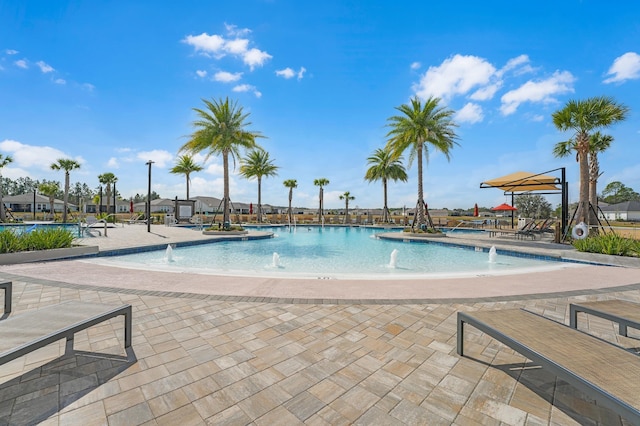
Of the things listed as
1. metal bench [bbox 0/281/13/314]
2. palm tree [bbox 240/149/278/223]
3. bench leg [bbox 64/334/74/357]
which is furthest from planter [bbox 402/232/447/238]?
palm tree [bbox 240/149/278/223]

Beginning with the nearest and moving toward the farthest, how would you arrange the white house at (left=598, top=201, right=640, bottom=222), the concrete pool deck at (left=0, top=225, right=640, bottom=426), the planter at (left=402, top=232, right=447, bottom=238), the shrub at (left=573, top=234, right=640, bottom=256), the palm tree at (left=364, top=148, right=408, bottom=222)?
the concrete pool deck at (left=0, top=225, right=640, bottom=426) → the shrub at (left=573, top=234, right=640, bottom=256) → the planter at (left=402, top=232, right=447, bottom=238) → the palm tree at (left=364, top=148, right=408, bottom=222) → the white house at (left=598, top=201, right=640, bottom=222)

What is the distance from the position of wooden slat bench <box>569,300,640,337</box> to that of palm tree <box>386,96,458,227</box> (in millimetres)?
14814

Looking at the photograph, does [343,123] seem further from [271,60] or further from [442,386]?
[442,386]

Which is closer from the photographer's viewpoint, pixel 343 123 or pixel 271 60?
pixel 271 60

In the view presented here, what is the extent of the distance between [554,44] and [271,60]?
11.9m

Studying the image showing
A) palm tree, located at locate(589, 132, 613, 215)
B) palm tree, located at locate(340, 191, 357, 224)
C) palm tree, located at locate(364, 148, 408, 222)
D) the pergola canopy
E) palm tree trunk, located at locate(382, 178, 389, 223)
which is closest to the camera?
the pergola canopy

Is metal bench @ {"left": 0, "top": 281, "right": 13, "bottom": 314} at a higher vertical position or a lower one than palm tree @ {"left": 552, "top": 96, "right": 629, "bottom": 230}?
lower

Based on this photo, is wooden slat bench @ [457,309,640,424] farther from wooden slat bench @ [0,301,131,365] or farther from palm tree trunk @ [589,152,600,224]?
palm tree trunk @ [589,152,600,224]

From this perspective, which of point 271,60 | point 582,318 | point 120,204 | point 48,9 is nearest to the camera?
point 582,318

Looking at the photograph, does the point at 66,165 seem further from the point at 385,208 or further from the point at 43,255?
the point at 385,208

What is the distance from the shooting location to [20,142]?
21.5 meters

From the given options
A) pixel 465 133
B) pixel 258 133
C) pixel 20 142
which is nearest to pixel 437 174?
pixel 465 133

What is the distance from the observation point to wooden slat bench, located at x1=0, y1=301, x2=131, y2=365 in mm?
1848

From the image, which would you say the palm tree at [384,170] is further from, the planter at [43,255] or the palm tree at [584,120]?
the planter at [43,255]
